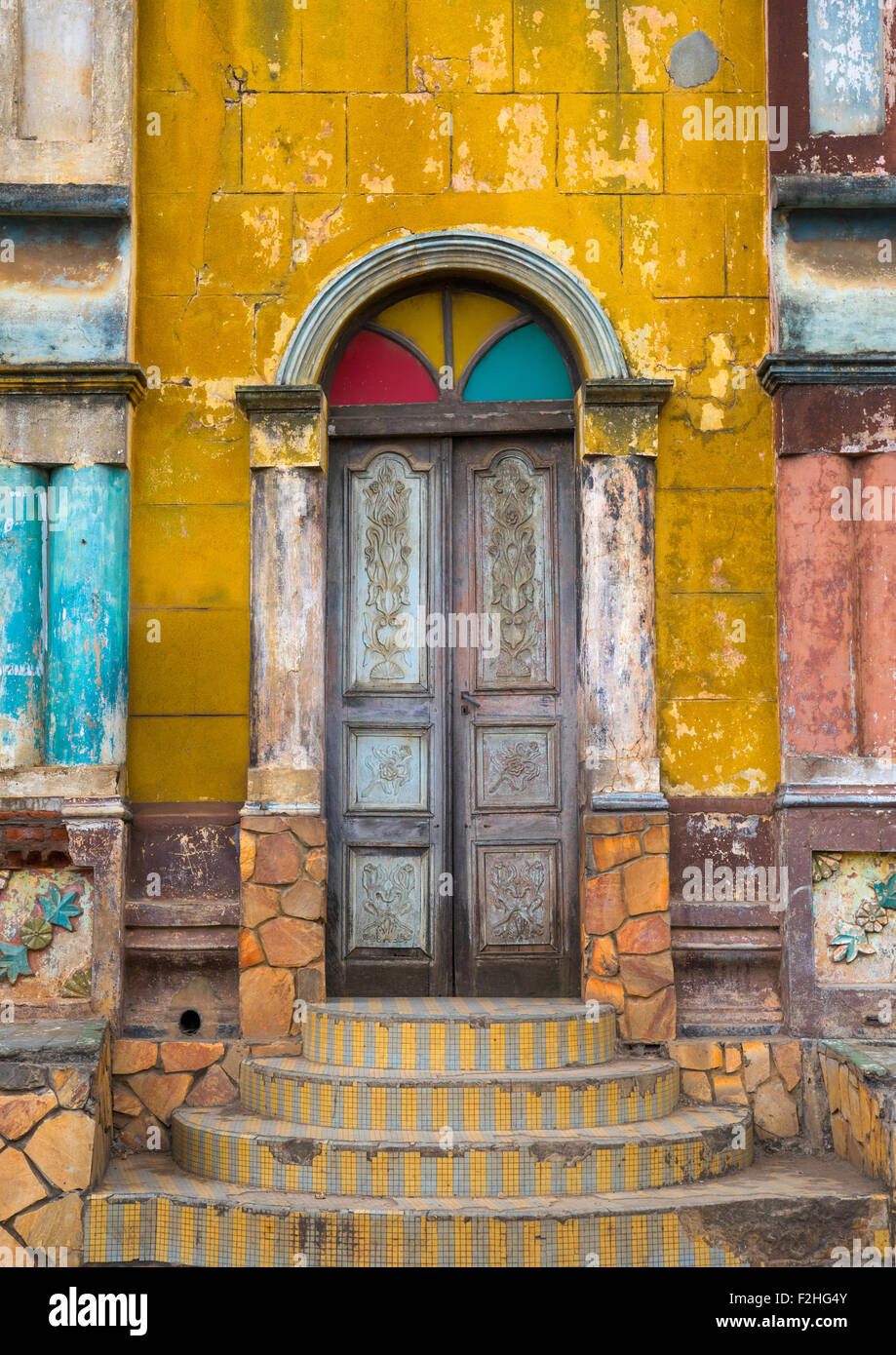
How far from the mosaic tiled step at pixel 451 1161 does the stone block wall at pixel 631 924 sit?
30.7 inches

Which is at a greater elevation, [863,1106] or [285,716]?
[285,716]

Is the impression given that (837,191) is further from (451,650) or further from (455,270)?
(451,650)

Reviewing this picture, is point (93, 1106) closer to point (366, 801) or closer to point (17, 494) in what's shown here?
point (366, 801)

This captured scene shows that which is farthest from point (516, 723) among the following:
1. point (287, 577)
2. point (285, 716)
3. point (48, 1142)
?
point (48, 1142)

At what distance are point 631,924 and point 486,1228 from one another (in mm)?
1824

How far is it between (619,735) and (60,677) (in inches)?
107

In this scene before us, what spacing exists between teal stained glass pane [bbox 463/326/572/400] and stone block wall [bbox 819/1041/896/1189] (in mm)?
3571

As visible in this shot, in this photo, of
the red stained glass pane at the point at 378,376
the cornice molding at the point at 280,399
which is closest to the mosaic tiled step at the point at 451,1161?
the cornice molding at the point at 280,399

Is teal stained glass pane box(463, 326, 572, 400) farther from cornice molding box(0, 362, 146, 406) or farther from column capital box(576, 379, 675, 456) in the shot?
cornice molding box(0, 362, 146, 406)

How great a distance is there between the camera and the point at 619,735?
738 centimetres

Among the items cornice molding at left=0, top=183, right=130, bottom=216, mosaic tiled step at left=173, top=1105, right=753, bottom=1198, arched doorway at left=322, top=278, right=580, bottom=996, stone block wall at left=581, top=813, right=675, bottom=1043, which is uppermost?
cornice molding at left=0, top=183, right=130, bottom=216

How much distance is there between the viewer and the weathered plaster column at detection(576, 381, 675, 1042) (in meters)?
7.17

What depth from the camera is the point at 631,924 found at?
7.18 m

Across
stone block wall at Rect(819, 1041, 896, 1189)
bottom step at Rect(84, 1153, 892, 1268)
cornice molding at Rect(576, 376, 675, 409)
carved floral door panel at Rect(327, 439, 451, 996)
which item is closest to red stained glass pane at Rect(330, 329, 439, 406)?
carved floral door panel at Rect(327, 439, 451, 996)
